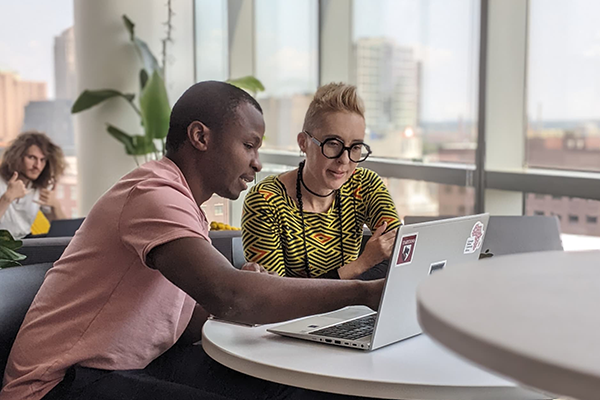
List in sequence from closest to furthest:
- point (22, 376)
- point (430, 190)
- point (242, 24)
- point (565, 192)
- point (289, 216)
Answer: point (22, 376)
point (289, 216)
point (565, 192)
point (430, 190)
point (242, 24)

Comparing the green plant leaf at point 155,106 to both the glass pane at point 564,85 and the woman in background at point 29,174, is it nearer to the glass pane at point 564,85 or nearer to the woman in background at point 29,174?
the woman in background at point 29,174

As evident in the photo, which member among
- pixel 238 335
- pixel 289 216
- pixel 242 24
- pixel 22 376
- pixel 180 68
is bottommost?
pixel 22 376

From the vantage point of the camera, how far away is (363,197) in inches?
103

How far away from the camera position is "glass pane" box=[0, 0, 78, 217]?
6516 millimetres

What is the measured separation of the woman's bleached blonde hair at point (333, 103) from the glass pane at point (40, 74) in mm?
4432

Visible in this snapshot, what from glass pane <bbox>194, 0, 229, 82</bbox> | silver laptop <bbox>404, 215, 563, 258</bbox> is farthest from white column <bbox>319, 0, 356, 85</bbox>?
silver laptop <bbox>404, 215, 563, 258</bbox>

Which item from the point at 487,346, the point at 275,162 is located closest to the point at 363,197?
the point at 487,346

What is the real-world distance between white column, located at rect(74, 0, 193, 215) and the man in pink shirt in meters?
4.44

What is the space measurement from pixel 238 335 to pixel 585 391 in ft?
3.62

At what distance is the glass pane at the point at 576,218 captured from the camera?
3.67 meters

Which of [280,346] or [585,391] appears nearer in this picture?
[585,391]

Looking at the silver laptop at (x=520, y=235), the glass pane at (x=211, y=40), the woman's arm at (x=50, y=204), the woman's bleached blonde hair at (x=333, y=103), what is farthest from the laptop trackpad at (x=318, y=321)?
the glass pane at (x=211, y=40)

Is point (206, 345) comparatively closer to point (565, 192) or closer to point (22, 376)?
point (22, 376)

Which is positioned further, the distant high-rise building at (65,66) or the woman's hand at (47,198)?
the distant high-rise building at (65,66)
